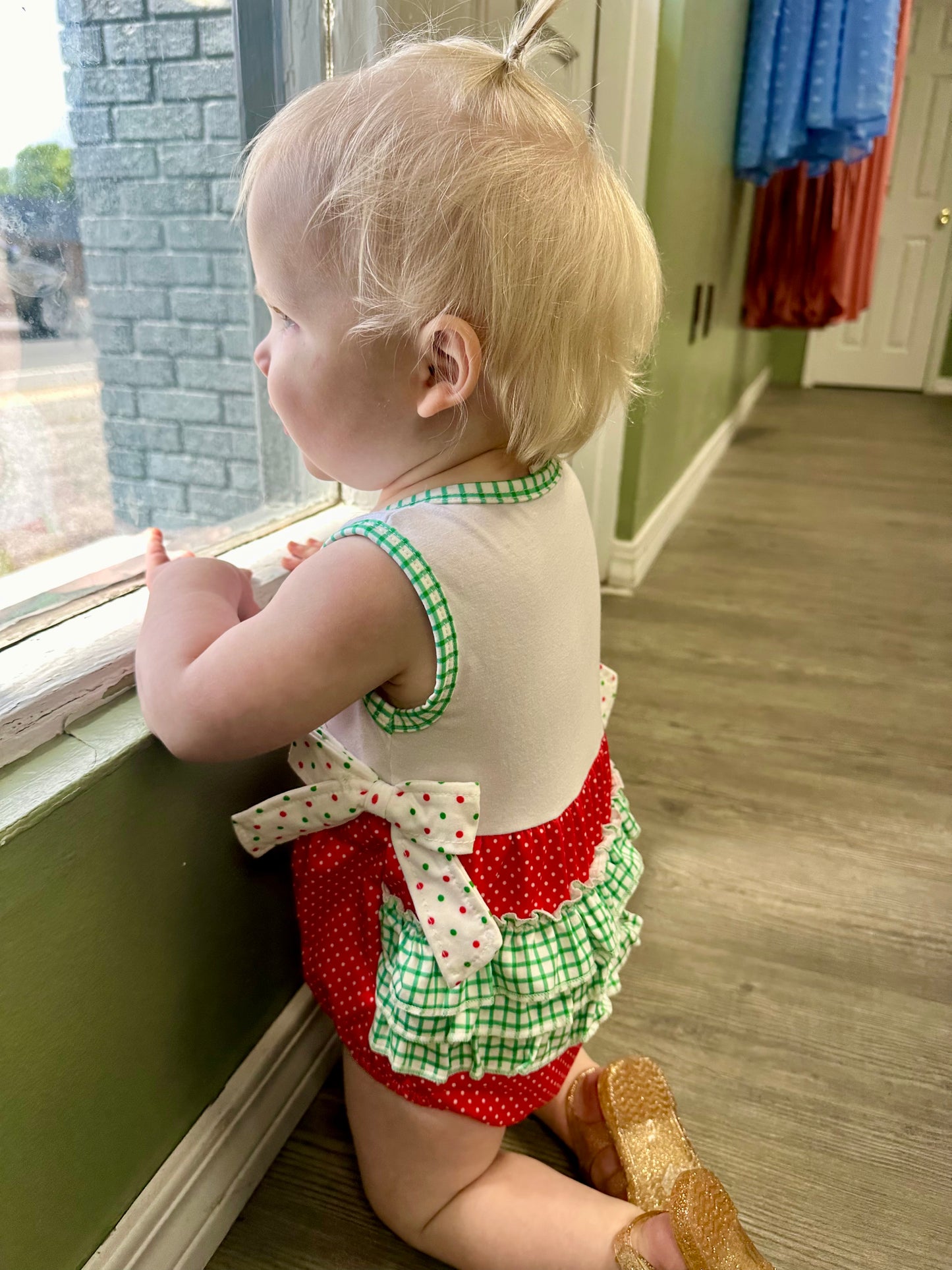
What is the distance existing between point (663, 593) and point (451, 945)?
4.99 ft

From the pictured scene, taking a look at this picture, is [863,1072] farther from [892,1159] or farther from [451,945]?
[451,945]

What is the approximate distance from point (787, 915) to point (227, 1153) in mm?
666

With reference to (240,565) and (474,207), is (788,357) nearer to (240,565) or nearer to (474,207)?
(240,565)

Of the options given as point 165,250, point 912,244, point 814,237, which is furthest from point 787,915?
point 912,244

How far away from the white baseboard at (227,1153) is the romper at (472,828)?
12 centimetres

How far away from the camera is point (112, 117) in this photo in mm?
688

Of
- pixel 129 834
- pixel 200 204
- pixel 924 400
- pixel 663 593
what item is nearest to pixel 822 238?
pixel 663 593

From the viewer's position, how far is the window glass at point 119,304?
615mm

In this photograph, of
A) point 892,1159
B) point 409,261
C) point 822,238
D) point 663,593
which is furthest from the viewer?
point 822,238

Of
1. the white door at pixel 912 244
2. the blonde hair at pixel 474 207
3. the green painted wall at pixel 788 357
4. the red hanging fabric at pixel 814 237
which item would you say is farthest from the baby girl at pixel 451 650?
the green painted wall at pixel 788 357

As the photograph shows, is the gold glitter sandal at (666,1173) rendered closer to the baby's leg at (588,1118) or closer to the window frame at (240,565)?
the baby's leg at (588,1118)

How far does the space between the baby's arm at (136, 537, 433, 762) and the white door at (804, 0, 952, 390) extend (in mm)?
4394

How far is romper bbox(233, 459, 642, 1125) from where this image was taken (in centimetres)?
57

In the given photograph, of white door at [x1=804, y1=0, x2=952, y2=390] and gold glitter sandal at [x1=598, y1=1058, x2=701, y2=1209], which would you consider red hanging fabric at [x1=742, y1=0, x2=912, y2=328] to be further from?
gold glitter sandal at [x1=598, y1=1058, x2=701, y2=1209]
